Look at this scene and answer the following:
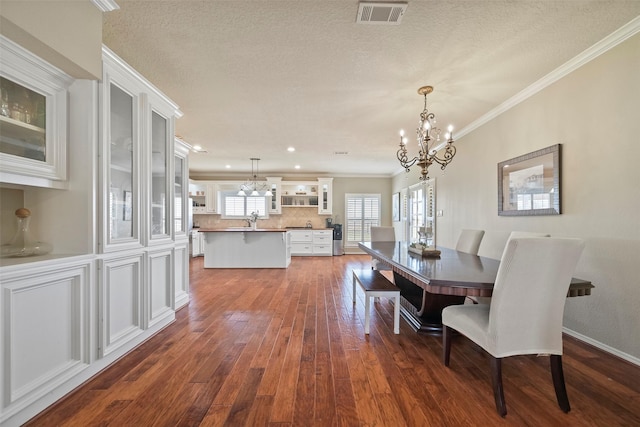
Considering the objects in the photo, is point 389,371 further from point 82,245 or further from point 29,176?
point 29,176

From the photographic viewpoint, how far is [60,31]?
5.19 feet

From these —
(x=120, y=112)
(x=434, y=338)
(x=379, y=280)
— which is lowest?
(x=434, y=338)

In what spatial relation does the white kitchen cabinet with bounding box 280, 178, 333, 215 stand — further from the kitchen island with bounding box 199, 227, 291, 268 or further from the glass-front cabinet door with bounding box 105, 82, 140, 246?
the glass-front cabinet door with bounding box 105, 82, 140, 246

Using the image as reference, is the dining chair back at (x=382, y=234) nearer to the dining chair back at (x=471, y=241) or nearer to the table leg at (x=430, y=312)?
the dining chair back at (x=471, y=241)

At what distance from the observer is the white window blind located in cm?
865

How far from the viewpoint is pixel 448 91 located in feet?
10.0

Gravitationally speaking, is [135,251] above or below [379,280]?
above

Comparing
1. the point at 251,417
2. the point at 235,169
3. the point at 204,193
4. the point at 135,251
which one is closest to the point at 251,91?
the point at 135,251

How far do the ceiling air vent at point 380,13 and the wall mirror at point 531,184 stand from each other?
207 centimetres

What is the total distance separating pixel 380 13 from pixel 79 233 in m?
2.52

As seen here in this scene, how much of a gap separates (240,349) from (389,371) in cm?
120

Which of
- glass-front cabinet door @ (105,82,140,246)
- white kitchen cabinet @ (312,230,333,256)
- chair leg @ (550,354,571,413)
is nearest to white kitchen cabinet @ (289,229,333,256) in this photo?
white kitchen cabinet @ (312,230,333,256)

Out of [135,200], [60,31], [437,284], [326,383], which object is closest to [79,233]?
[135,200]

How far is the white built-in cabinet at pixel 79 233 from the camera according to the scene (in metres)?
1.49
